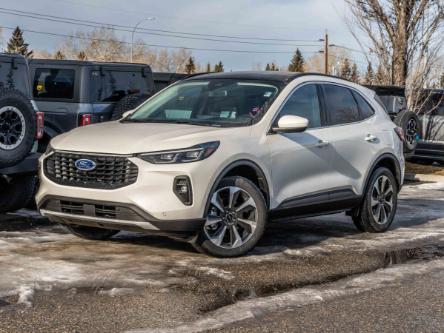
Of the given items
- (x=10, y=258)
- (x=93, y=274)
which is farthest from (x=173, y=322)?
(x=10, y=258)

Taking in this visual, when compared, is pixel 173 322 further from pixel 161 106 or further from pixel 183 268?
pixel 161 106

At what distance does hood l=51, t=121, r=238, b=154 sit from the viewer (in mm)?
6043

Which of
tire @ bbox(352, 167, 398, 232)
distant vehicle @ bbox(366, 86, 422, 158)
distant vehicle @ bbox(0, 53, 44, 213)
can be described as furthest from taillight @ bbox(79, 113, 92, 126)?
distant vehicle @ bbox(366, 86, 422, 158)

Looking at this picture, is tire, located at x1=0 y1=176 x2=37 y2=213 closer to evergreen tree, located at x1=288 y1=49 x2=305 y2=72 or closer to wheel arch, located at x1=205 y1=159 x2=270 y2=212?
wheel arch, located at x1=205 y1=159 x2=270 y2=212

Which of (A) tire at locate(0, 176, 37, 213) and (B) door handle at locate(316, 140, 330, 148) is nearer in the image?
(B) door handle at locate(316, 140, 330, 148)

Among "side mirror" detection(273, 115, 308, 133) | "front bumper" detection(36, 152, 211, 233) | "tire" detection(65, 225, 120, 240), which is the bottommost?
"tire" detection(65, 225, 120, 240)

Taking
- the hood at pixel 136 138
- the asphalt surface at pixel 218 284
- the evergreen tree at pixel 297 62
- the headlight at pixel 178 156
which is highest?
the evergreen tree at pixel 297 62

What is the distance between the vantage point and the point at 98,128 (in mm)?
6742

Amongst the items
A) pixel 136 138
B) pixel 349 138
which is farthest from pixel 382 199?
pixel 136 138

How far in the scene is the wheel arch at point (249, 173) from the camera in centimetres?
629

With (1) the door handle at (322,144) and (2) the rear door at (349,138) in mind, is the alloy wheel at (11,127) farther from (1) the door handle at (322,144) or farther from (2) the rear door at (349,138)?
(2) the rear door at (349,138)

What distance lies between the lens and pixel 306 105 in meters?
7.37

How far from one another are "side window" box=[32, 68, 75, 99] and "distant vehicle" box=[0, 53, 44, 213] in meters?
2.66

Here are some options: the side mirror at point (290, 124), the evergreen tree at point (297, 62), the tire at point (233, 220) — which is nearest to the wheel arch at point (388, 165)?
the side mirror at point (290, 124)
